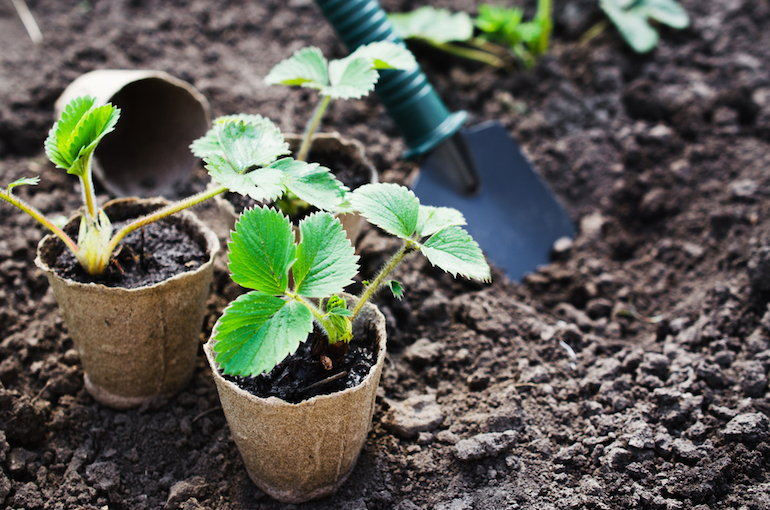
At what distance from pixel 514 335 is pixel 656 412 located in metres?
0.38

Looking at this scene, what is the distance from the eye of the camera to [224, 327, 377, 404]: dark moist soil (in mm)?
1027

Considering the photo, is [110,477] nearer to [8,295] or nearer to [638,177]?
[8,295]

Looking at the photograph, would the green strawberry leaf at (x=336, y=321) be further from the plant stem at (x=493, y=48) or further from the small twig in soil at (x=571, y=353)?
the plant stem at (x=493, y=48)

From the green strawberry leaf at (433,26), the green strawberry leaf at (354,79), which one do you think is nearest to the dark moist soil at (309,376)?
the green strawberry leaf at (354,79)

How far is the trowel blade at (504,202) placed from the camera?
1.91 m

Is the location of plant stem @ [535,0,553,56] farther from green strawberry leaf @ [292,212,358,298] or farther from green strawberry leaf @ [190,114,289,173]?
green strawberry leaf @ [292,212,358,298]

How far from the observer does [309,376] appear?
41.7 inches

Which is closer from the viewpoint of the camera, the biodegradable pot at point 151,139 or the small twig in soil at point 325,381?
the small twig in soil at point 325,381

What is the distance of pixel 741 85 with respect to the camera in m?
2.17

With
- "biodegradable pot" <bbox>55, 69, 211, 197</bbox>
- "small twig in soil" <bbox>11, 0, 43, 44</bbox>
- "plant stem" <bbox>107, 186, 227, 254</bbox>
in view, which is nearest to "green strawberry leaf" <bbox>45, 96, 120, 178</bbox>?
"plant stem" <bbox>107, 186, 227, 254</bbox>

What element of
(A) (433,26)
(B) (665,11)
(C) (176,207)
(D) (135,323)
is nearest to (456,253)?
(C) (176,207)

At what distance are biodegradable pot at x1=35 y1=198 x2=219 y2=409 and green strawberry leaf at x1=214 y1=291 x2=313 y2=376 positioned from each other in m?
0.29

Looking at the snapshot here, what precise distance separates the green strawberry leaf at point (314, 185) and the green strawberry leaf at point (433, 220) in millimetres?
153

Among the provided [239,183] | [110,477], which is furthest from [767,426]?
[110,477]
